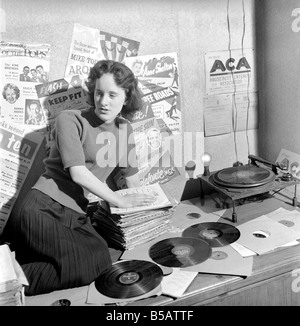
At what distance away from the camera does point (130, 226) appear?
1481 mm

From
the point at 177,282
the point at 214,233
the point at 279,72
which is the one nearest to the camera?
the point at 177,282

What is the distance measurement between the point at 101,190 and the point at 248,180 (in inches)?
23.6

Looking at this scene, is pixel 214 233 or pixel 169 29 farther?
pixel 169 29

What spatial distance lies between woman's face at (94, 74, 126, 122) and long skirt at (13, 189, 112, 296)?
1.21ft

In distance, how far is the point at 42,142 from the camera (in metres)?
1.59

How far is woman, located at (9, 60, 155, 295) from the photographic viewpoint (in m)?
1.30

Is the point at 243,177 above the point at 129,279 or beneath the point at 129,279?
above

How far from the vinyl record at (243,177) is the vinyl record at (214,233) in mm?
170

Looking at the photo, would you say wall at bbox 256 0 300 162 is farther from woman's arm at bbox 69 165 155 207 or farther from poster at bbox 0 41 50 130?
poster at bbox 0 41 50 130

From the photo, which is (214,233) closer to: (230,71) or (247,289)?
(247,289)

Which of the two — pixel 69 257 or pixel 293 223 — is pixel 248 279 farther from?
pixel 69 257

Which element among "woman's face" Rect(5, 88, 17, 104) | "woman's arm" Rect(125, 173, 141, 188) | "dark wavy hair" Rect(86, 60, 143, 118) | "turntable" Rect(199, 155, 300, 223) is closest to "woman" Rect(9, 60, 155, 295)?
"dark wavy hair" Rect(86, 60, 143, 118)

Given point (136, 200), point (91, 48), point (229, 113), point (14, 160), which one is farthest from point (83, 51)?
point (229, 113)

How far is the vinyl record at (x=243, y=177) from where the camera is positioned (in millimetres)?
1619
